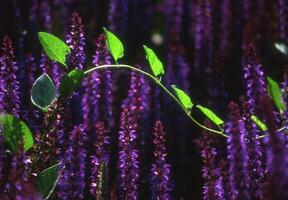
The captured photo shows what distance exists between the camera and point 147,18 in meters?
4.55

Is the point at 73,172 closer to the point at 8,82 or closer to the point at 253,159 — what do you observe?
the point at 8,82

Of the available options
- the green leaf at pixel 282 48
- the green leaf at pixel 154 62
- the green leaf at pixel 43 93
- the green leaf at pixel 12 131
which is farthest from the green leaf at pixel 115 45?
the green leaf at pixel 282 48

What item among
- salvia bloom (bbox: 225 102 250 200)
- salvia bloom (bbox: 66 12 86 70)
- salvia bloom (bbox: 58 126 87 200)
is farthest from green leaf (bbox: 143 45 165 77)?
salvia bloom (bbox: 225 102 250 200)

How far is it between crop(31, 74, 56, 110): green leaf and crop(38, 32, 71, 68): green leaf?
106mm

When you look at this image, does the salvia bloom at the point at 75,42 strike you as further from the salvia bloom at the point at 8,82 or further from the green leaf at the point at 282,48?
the green leaf at the point at 282,48

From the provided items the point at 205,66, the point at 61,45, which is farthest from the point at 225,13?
the point at 61,45

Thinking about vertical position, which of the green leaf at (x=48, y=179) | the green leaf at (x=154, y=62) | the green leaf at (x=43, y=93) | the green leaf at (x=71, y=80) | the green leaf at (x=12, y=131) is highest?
the green leaf at (x=154, y=62)

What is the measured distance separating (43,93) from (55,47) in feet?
0.54

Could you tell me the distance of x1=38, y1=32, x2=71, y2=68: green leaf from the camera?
79.4 inches

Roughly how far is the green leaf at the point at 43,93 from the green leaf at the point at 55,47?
0.11 m

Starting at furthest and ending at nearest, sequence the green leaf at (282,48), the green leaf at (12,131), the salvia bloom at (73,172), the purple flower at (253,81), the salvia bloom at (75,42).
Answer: the green leaf at (282,48), the purple flower at (253,81), the salvia bloom at (75,42), the salvia bloom at (73,172), the green leaf at (12,131)

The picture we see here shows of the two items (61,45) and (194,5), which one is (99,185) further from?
(194,5)

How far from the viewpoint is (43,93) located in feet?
6.48

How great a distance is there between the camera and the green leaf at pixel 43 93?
197cm
